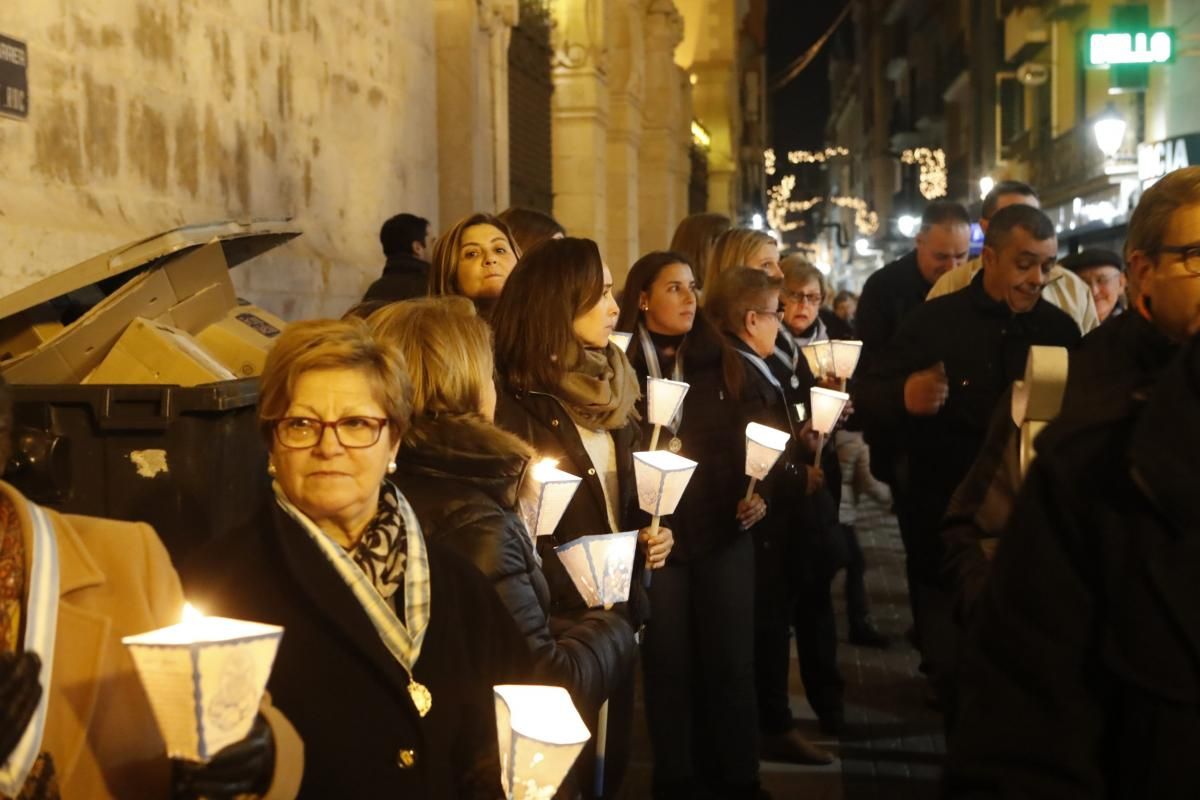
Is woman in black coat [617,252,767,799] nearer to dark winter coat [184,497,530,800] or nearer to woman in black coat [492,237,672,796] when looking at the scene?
woman in black coat [492,237,672,796]

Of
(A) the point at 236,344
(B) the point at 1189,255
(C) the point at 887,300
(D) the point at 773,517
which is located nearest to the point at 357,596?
(B) the point at 1189,255

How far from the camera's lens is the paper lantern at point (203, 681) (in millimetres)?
1742

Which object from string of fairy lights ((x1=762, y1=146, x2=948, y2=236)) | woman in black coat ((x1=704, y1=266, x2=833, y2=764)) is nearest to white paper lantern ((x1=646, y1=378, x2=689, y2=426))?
woman in black coat ((x1=704, y1=266, x2=833, y2=764))

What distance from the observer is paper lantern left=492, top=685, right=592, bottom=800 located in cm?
245

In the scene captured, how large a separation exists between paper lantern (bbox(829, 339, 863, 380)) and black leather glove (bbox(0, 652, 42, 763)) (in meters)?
4.68

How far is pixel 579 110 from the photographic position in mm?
15234

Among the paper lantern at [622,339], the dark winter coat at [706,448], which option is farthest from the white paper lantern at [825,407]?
the paper lantern at [622,339]

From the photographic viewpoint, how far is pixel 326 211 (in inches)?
317

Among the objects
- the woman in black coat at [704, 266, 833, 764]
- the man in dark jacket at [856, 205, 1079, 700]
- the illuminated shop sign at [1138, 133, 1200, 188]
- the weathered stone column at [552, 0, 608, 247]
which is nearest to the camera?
the man in dark jacket at [856, 205, 1079, 700]

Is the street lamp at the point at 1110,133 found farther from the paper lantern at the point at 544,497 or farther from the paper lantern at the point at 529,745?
the paper lantern at the point at 529,745

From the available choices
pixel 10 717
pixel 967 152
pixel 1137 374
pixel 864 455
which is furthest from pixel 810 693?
pixel 967 152

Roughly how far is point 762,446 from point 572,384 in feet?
2.87

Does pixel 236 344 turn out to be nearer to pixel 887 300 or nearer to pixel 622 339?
pixel 622 339

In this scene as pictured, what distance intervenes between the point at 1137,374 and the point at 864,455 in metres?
9.55
